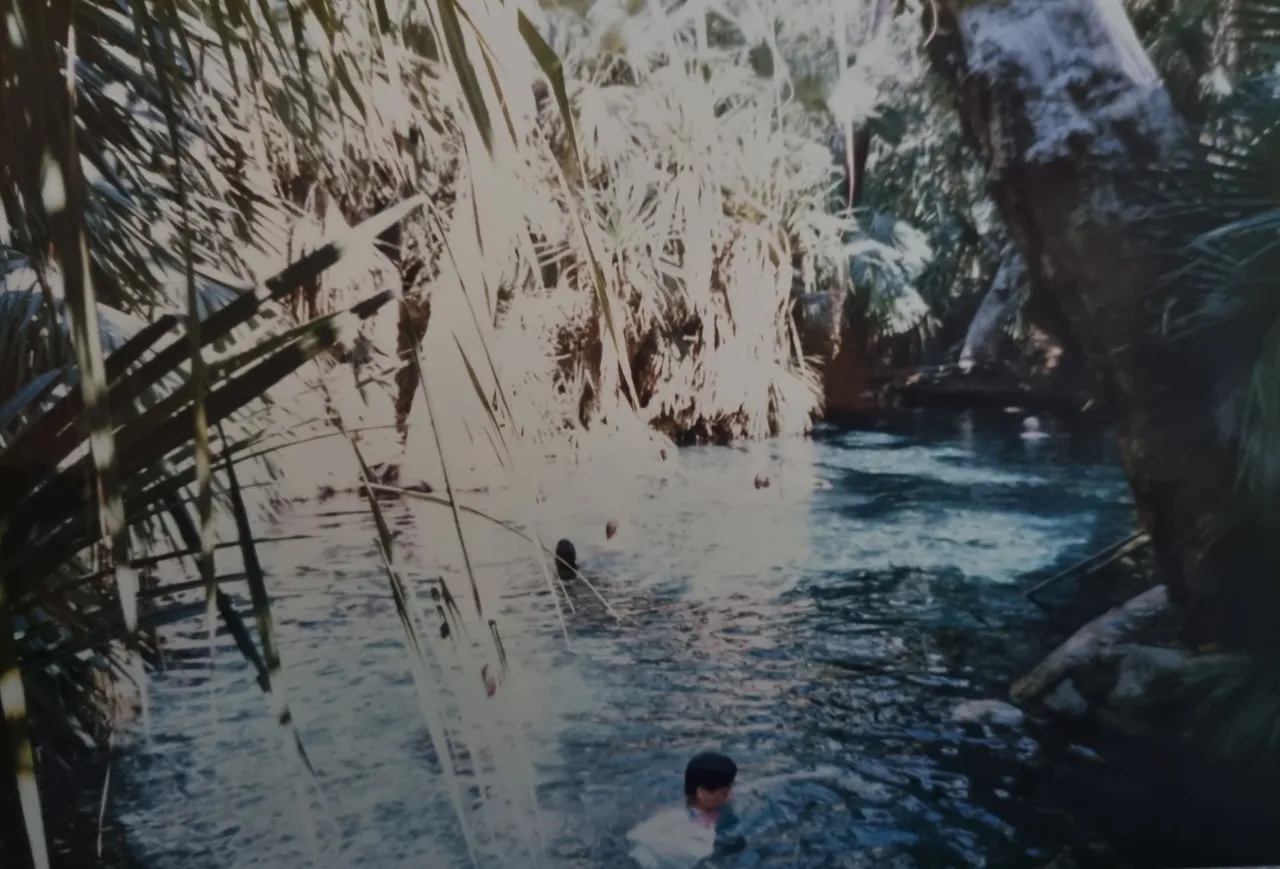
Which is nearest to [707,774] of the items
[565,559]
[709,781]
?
[709,781]

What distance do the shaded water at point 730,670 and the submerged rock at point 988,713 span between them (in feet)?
0.04

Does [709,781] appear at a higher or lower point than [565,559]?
lower

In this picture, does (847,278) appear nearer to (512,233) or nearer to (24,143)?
(512,233)

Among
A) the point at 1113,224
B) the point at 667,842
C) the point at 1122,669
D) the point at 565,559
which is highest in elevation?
the point at 1113,224

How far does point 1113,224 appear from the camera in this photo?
137 cm

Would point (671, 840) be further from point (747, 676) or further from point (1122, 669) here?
point (1122, 669)

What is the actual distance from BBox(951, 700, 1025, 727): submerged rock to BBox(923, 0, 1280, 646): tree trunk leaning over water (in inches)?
11.5

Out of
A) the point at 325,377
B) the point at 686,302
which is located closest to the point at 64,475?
the point at 325,377

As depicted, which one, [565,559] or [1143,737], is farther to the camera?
[1143,737]

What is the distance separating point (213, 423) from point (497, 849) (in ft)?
2.44

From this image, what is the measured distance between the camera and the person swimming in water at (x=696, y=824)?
4.03 feet

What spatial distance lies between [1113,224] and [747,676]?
0.80 metres

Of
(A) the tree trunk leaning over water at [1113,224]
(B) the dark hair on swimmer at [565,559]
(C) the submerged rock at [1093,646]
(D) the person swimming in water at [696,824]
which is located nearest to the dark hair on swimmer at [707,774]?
(D) the person swimming in water at [696,824]

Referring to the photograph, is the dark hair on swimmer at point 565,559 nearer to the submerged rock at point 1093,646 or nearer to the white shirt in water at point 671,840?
the white shirt in water at point 671,840
